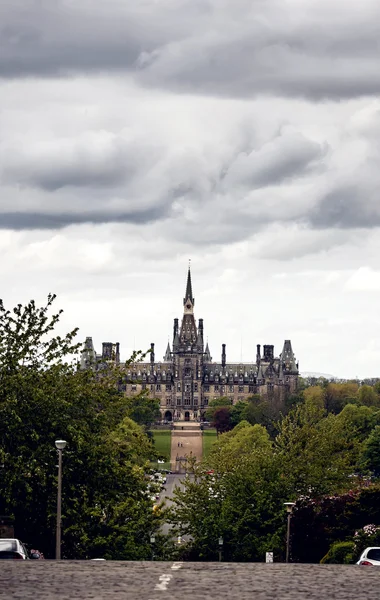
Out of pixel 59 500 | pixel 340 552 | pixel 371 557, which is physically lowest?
pixel 340 552

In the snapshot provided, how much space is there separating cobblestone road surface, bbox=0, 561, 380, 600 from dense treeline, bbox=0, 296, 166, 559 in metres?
16.4

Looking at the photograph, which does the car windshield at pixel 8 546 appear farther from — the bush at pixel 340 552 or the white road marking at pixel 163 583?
the bush at pixel 340 552

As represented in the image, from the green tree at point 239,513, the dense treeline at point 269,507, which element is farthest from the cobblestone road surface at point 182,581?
the green tree at point 239,513

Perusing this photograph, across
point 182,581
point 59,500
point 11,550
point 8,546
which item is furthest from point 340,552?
point 182,581

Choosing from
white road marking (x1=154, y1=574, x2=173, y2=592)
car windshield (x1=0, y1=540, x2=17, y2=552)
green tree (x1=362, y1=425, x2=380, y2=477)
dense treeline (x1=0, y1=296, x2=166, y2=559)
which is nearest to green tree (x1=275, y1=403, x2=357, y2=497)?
dense treeline (x1=0, y1=296, x2=166, y2=559)

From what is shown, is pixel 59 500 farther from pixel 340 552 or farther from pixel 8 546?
pixel 340 552

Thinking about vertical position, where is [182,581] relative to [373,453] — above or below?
above

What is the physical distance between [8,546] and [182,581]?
26.6 feet

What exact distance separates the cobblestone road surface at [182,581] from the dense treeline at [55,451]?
1636 cm

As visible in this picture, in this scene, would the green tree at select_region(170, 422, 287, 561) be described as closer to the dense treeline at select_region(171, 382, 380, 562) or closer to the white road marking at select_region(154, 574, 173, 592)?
the dense treeline at select_region(171, 382, 380, 562)

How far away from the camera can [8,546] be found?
24484 millimetres

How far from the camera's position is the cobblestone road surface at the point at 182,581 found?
16.4 meters

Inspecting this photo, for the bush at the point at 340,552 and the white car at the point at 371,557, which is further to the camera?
the bush at the point at 340,552

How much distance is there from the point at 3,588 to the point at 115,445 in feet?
69.8
